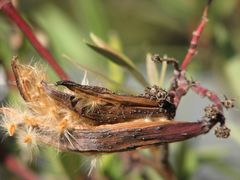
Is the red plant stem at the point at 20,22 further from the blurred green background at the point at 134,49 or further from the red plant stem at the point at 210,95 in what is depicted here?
the red plant stem at the point at 210,95

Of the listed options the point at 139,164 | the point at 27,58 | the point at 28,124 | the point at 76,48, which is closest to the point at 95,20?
the point at 76,48

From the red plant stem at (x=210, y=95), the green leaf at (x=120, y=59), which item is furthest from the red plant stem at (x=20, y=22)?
the red plant stem at (x=210, y=95)

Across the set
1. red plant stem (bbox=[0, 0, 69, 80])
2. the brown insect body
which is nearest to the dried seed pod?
the brown insect body

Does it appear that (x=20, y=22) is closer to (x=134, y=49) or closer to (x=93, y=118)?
(x=93, y=118)

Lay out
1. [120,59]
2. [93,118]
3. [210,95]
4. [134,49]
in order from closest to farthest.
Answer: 1. [93,118]
2. [210,95]
3. [120,59]
4. [134,49]

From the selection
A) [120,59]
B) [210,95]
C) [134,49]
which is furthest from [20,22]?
[134,49]

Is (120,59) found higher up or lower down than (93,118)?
higher up

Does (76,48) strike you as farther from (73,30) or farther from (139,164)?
(139,164)
